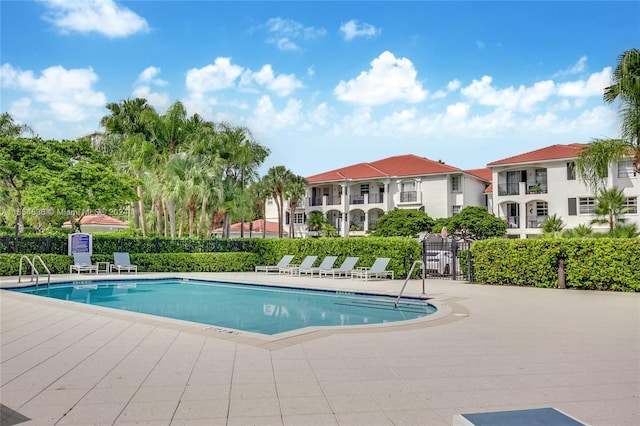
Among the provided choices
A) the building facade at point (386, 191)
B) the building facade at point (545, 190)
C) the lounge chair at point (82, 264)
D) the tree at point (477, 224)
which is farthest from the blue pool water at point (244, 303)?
the building facade at point (386, 191)

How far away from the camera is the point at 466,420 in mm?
2506

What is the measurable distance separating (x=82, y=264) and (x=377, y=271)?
12648 millimetres

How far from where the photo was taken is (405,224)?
3672cm

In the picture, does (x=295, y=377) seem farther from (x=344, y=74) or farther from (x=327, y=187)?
(x=327, y=187)

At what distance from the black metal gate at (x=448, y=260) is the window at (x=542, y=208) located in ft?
62.3

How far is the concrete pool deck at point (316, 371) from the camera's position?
3973mm

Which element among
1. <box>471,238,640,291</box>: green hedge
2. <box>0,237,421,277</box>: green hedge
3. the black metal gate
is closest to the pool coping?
<box>471,238,640,291</box>: green hedge

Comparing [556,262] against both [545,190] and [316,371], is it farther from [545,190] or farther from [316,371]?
[545,190]

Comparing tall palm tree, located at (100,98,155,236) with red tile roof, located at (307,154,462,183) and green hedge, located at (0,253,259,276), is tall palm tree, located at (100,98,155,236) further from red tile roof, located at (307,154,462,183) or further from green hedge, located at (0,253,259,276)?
red tile roof, located at (307,154,462,183)

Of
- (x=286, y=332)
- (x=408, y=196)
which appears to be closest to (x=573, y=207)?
(x=408, y=196)

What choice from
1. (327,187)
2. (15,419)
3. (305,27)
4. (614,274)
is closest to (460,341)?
(15,419)

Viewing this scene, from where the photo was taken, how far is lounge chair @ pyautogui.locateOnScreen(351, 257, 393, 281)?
18547 mm

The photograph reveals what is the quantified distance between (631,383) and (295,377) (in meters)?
3.44

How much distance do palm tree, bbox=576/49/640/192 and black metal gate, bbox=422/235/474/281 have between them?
5091mm
